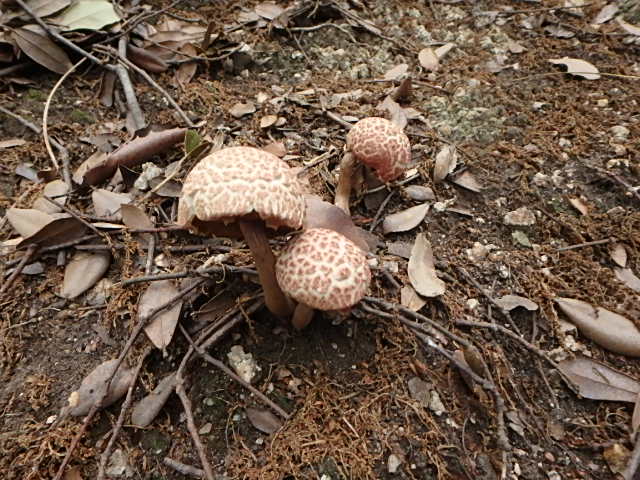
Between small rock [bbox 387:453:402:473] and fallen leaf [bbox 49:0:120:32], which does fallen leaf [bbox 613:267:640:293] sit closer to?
small rock [bbox 387:453:402:473]

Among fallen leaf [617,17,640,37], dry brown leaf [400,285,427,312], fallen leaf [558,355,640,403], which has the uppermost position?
fallen leaf [617,17,640,37]

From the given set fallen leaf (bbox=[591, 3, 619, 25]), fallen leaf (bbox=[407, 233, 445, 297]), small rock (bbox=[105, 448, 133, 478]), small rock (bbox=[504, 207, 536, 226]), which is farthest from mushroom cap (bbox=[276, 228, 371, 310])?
fallen leaf (bbox=[591, 3, 619, 25])

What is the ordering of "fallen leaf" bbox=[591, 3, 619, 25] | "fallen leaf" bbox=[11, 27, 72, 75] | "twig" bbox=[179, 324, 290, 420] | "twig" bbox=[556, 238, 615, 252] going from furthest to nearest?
1. "fallen leaf" bbox=[591, 3, 619, 25]
2. "fallen leaf" bbox=[11, 27, 72, 75]
3. "twig" bbox=[556, 238, 615, 252]
4. "twig" bbox=[179, 324, 290, 420]

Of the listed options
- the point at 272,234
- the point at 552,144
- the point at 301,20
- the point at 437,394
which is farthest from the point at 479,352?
the point at 301,20

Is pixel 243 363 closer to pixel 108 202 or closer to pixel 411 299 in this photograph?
pixel 411 299

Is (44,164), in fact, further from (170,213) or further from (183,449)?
(183,449)

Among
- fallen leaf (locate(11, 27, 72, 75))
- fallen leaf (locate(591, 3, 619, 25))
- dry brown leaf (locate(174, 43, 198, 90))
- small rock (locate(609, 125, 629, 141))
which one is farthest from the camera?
fallen leaf (locate(591, 3, 619, 25))

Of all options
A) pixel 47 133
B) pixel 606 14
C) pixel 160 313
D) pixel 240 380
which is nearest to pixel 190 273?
pixel 160 313

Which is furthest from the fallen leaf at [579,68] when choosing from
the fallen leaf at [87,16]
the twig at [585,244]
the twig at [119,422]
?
the twig at [119,422]
